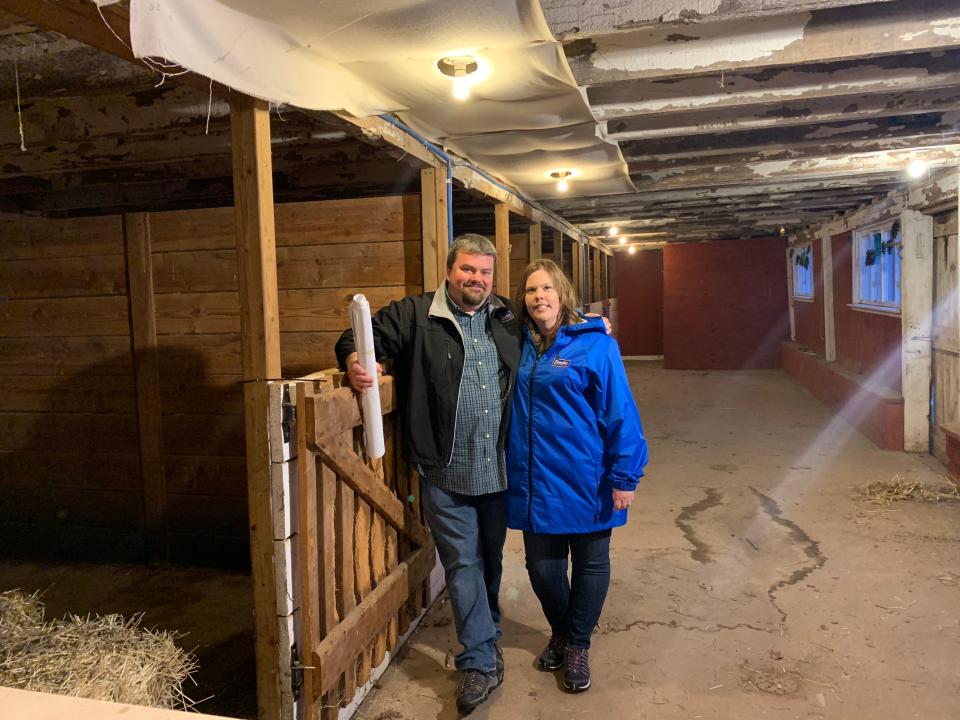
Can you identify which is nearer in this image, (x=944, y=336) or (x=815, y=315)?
(x=944, y=336)

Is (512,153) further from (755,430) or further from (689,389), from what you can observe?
(689,389)

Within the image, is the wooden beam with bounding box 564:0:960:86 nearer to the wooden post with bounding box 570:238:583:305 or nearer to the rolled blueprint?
the rolled blueprint

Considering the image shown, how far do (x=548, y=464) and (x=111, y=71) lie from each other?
2.05 m

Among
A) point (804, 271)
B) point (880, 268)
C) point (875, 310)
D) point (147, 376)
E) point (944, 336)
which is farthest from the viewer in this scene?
point (804, 271)

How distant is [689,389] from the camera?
989cm

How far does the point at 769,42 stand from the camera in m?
2.36

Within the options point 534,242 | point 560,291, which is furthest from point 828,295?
point 560,291

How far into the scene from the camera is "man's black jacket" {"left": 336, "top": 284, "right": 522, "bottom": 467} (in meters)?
2.47

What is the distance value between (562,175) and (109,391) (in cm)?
300

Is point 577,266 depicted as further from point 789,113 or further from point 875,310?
point 789,113

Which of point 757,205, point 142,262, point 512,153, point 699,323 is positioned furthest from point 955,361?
point 699,323

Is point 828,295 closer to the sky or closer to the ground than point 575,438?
closer to the sky

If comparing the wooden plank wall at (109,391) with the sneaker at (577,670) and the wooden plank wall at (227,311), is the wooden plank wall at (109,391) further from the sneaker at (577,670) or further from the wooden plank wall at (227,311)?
the sneaker at (577,670)

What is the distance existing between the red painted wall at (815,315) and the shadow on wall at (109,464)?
8081 mm
